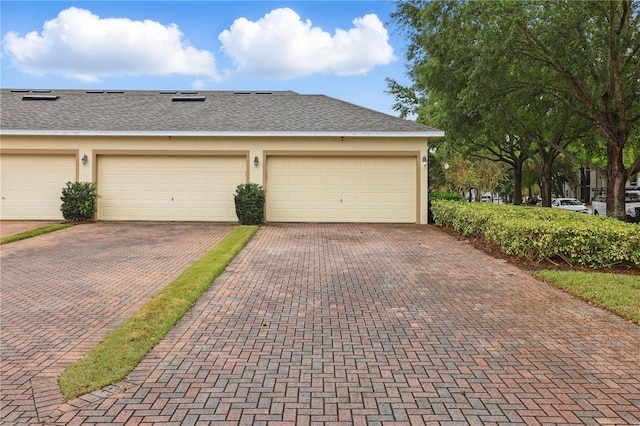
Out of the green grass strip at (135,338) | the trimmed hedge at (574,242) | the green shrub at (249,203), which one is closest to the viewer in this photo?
the green grass strip at (135,338)

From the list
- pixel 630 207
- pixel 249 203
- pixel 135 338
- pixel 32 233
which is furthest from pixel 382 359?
pixel 630 207

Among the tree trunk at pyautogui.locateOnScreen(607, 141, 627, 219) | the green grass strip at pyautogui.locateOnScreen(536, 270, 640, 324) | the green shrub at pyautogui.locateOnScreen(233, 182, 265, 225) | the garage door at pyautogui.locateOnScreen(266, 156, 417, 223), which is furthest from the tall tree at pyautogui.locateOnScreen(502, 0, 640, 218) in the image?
the green shrub at pyautogui.locateOnScreen(233, 182, 265, 225)

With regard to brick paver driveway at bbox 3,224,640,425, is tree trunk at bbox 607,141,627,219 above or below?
above

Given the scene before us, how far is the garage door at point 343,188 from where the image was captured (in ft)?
49.9

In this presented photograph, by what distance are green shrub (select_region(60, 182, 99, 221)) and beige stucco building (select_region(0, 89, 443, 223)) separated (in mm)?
580

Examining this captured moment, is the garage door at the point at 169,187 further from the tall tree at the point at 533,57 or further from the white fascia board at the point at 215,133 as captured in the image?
the tall tree at the point at 533,57

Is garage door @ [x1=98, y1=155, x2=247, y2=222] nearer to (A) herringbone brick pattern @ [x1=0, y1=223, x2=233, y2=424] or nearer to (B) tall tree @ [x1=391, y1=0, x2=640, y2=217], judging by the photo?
(A) herringbone brick pattern @ [x1=0, y1=223, x2=233, y2=424]

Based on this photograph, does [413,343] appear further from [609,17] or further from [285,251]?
[609,17]

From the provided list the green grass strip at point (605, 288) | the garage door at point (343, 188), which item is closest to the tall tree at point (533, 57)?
the garage door at point (343, 188)

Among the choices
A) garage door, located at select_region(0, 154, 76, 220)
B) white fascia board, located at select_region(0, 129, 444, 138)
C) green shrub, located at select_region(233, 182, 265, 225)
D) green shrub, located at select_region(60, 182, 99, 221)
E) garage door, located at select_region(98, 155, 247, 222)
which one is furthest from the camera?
garage door, located at select_region(98, 155, 247, 222)

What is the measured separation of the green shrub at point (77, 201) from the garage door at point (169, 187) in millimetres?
633

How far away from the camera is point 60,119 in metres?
15.6

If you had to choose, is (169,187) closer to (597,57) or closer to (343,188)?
(343,188)

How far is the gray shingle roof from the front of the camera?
14805 millimetres
